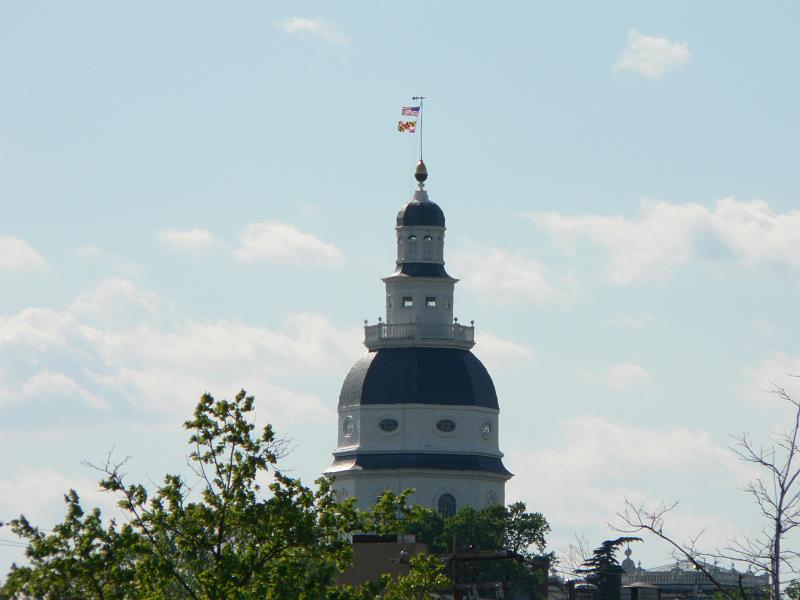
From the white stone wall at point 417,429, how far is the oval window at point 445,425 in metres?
0.16

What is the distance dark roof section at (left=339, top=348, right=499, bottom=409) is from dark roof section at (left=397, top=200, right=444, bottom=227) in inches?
367

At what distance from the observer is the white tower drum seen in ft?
409

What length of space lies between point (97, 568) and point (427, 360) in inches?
3269

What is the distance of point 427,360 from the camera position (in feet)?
413

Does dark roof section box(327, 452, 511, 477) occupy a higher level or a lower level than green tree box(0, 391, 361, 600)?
higher

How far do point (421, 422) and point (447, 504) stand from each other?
15.2 ft

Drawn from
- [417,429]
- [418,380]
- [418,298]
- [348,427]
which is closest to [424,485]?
[417,429]

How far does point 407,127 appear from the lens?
133375 millimetres

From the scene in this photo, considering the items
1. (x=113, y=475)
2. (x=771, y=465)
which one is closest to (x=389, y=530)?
(x=113, y=475)

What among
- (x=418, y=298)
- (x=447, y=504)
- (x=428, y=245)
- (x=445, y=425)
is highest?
(x=428, y=245)

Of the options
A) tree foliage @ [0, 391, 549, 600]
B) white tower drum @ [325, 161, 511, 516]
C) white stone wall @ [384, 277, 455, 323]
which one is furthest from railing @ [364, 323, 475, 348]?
tree foliage @ [0, 391, 549, 600]

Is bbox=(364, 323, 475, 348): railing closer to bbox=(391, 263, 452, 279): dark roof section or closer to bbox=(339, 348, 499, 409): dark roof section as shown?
bbox=(339, 348, 499, 409): dark roof section

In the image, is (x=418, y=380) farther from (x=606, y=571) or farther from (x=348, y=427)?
(x=606, y=571)

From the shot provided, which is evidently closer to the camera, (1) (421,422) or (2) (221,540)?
(2) (221,540)
